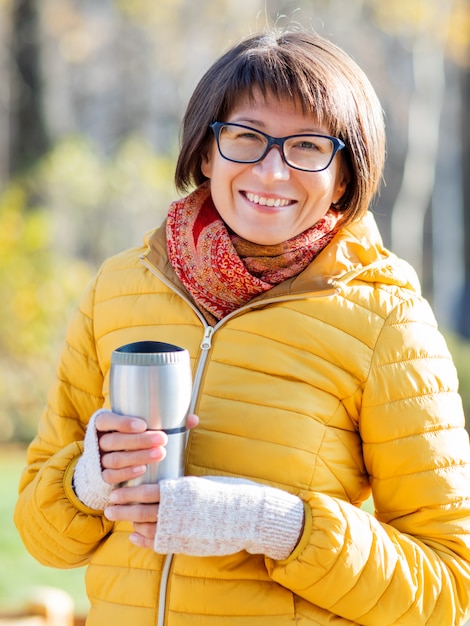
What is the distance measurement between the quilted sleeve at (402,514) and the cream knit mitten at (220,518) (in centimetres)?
8

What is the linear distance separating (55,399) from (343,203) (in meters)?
0.91

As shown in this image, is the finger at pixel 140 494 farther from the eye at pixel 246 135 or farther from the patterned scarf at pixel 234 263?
the eye at pixel 246 135

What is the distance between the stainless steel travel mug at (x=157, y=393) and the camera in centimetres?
178

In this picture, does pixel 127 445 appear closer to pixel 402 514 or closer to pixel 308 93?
pixel 402 514

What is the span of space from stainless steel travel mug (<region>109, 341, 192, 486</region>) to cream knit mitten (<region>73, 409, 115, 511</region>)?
3.9 inches

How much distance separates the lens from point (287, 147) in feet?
6.82

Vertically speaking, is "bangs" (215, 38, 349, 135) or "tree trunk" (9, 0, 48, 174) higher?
"tree trunk" (9, 0, 48, 174)

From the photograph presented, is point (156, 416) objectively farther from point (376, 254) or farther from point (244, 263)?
point (376, 254)

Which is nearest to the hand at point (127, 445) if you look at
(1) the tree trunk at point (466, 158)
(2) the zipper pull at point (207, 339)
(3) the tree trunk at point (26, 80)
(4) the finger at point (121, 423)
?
(4) the finger at point (121, 423)

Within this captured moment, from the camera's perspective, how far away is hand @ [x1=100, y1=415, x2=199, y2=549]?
1.81 m

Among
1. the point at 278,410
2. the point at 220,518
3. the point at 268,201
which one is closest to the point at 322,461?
the point at 278,410

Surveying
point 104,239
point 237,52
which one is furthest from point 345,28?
point 237,52

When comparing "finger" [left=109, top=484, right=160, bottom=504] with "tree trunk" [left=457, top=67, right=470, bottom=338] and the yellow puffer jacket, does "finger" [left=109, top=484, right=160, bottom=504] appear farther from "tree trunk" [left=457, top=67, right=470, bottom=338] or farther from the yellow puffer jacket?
"tree trunk" [left=457, top=67, right=470, bottom=338]

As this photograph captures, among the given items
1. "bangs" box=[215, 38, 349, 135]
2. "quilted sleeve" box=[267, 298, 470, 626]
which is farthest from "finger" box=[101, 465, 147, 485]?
"bangs" box=[215, 38, 349, 135]
